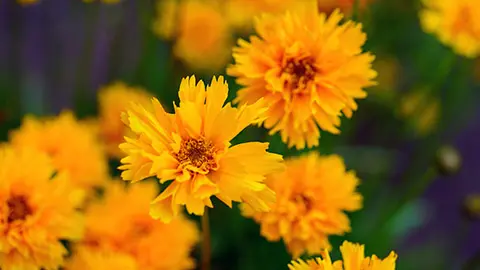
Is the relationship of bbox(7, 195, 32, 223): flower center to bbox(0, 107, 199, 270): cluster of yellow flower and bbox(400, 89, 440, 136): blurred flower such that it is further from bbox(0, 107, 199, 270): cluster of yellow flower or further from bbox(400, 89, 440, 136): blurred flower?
bbox(400, 89, 440, 136): blurred flower

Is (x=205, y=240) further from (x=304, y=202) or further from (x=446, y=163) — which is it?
(x=446, y=163)

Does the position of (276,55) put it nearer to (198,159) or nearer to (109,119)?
(198,159)

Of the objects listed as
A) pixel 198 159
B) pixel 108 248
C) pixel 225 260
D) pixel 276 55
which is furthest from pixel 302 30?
pixel 225 260

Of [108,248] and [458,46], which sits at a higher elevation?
[458,46]

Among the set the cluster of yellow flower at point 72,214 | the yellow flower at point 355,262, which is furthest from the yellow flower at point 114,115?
the yellow flower at point 355,262

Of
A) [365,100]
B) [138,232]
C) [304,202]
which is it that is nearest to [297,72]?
[304,202]

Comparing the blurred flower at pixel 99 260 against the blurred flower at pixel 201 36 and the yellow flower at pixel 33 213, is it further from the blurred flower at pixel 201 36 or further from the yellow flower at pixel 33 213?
the blurred flower at pixel 201 36
